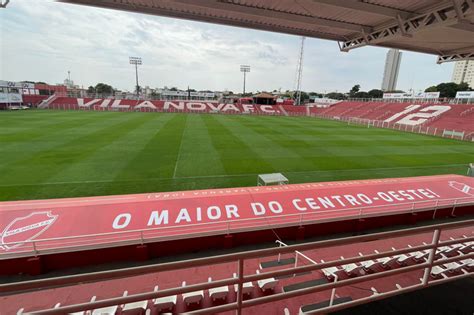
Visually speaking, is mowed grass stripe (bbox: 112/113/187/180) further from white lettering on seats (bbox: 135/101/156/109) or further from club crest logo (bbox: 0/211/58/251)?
white lettering on seats (bbox: 135/101/156/109)

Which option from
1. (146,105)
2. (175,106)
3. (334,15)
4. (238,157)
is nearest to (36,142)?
(238,157)

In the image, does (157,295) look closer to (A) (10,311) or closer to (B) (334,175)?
(A) (10,311)

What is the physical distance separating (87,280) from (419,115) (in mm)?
41983

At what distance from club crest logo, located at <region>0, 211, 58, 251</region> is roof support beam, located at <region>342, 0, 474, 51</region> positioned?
10831 millimetres

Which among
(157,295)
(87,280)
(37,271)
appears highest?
(87,280)

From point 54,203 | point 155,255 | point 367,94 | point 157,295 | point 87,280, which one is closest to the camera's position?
point 87,280

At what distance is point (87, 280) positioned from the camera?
5.21 feet

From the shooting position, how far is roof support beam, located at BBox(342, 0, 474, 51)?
5.89 meters

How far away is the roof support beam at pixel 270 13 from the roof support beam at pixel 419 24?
0.38 metres

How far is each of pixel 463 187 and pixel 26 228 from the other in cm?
1529

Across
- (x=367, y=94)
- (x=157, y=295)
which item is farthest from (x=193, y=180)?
(x=367, y=94)

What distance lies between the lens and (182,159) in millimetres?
13406

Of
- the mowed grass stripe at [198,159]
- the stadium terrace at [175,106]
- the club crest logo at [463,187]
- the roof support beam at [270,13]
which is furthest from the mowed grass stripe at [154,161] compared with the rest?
the stadium terrace at [175,106]

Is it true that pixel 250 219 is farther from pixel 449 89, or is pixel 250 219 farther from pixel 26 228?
pixel 449 89
